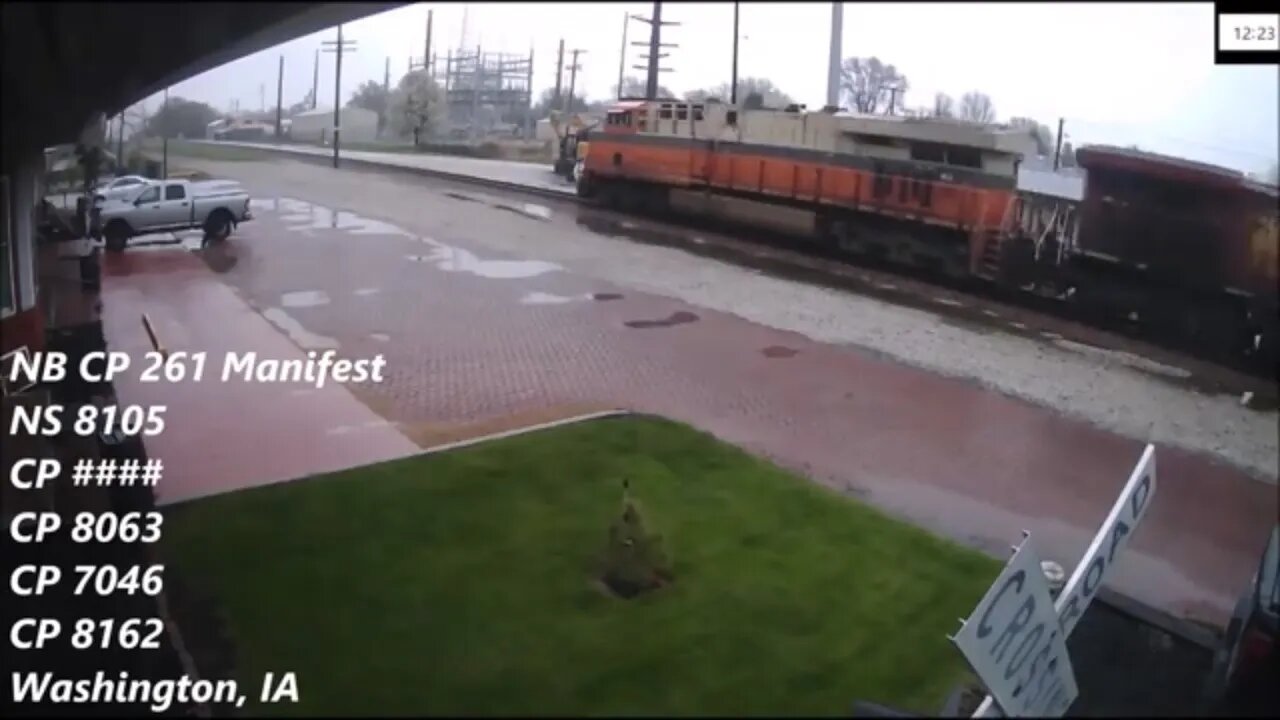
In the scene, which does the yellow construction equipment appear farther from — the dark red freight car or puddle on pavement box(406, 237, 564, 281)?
the dark red freight car

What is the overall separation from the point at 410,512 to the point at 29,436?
4.91ft

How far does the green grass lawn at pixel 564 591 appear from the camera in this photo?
9.59 feet

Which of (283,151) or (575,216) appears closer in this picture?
(283,151)

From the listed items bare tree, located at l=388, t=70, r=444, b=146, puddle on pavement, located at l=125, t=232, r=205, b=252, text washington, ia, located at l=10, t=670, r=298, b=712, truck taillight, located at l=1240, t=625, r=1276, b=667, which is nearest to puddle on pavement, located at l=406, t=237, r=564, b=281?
puddle on pavement, located at l=125, t=232, r=205, b=252

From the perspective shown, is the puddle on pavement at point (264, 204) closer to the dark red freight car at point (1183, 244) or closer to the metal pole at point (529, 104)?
the metal pole at point (529, 104)

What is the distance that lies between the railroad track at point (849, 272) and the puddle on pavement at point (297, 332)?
88cm

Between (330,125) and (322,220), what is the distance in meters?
1.08

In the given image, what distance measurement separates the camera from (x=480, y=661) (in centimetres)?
297

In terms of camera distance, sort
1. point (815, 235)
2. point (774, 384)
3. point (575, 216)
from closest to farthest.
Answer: point (774, 384)
point (575, 216)
point (815, 235)

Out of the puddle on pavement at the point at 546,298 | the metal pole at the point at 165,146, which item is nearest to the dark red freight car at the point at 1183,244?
the puddle on pavement at the point at 546,298

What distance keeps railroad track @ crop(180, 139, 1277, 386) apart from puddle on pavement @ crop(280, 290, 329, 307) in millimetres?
829

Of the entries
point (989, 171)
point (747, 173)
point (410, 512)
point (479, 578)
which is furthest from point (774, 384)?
point (747, 173)

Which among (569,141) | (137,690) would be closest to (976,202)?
(569,141)

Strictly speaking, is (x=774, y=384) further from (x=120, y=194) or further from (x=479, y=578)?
(x=120, y=194)
